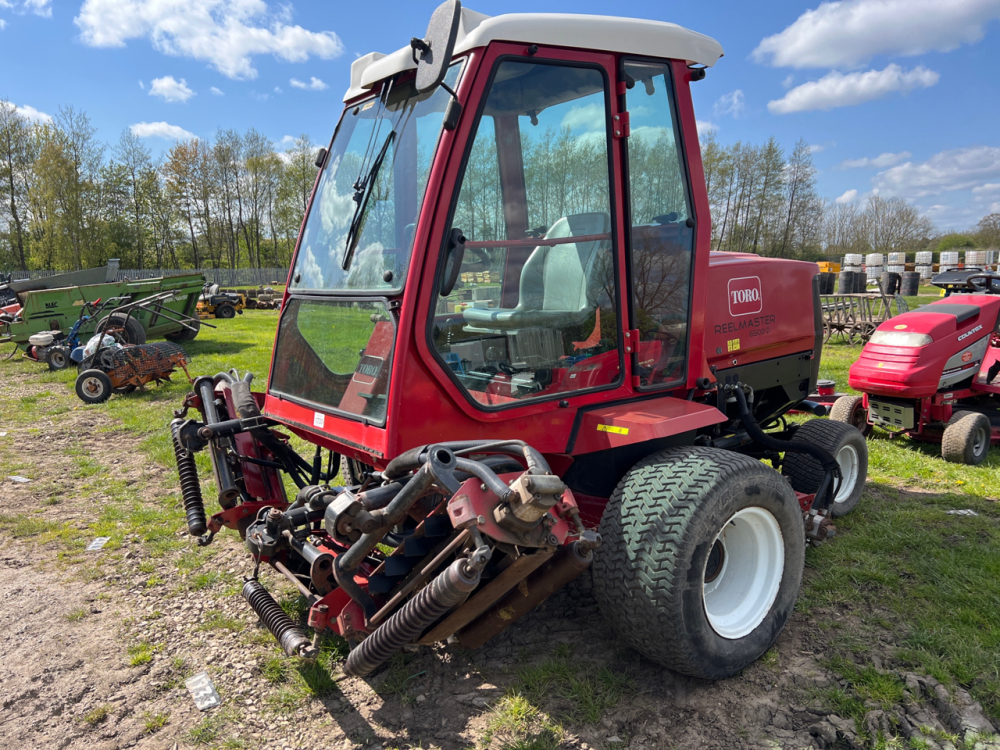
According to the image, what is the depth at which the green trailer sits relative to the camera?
12508 millimetres

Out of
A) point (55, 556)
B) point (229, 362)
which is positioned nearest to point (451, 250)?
point (55, 556)

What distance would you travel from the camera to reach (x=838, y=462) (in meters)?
4.16

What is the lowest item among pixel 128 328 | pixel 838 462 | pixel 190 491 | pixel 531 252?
pixel 838 462

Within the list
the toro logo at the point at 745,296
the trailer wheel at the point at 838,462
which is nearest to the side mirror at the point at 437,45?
the toro logo at the point at 745,296

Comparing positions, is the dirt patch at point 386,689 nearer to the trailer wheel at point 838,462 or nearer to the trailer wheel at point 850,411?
the trailer wheel at point 838,462

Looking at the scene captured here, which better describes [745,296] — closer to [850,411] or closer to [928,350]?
[928,350]

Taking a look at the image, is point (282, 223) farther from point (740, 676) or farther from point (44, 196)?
point (740, 676)

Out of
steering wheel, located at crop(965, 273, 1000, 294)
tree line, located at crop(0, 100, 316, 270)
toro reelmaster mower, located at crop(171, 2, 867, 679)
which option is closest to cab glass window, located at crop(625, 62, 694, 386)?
toro reelmaster mower, located at crop(171, 2, 867, 679)

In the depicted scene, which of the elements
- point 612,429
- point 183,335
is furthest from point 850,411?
point 183,335

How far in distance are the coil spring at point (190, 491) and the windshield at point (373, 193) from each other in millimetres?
1019

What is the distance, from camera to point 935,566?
12.1ft

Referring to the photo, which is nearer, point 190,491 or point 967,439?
point 190,491

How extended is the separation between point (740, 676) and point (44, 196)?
1772 inches

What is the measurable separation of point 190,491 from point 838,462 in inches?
147
